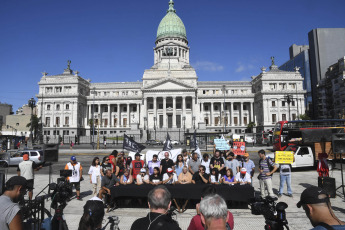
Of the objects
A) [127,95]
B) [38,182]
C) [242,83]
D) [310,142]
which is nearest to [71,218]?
[38,182]

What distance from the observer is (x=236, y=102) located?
72.6 meters

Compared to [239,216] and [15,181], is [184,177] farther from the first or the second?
[15,181]

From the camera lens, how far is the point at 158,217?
9.36ft

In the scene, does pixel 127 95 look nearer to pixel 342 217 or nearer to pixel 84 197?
pixel 84 197

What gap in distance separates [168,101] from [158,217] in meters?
64.3

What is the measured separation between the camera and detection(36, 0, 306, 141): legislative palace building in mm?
62562

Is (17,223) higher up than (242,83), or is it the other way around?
(242,83)

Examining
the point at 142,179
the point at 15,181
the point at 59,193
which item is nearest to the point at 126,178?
the point at 142,179

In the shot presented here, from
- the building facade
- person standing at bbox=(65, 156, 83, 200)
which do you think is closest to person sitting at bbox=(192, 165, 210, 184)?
person standing at bbox=(65, 156, 83, 200)

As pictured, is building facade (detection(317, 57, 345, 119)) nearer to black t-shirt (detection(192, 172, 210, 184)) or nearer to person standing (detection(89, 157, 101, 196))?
black t-shirt (detection(192, 172, 210, 184))

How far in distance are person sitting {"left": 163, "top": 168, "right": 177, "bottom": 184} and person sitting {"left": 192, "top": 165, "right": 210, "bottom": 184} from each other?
736 millimetres

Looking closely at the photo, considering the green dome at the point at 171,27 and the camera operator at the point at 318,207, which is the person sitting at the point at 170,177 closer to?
the camera operator at the point at 318,207

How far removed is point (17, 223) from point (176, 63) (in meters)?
73.2

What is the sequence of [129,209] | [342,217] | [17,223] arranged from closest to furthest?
[17,223] → [342,217] → [129,209]
